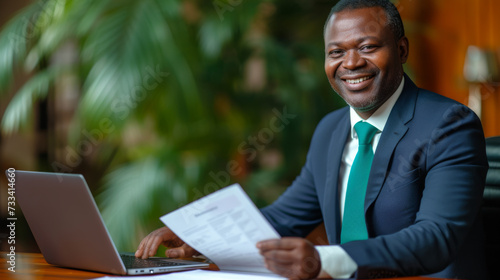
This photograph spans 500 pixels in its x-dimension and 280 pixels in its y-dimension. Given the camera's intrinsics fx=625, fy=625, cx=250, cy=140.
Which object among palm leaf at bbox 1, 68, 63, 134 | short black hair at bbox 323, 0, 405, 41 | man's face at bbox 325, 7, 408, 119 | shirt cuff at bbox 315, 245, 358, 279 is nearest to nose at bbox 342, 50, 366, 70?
man's face at bbox 325, 7, 408, 119

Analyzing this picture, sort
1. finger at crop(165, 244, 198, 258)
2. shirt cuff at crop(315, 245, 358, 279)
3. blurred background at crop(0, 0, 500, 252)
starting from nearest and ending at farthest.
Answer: shirt cuff at crop(315, 245, 358, 279) → finger at crop(165, 244, 198, 258) → blurred background at crop(0, 0, 500, 252)

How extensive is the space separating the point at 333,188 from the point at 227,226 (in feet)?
1.94

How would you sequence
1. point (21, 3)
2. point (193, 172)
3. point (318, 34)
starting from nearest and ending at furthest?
point (193, 172) → point (318, 34) → point (21, 3)

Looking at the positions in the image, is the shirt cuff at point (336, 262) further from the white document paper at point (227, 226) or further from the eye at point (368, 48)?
the eye at point (368, 48)

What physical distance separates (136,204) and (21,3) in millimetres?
2729

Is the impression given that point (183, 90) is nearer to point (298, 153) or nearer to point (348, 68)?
point (298, 153)

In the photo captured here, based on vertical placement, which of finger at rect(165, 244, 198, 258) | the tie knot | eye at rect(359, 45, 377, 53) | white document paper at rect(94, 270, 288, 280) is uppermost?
eye at rect(359, 45, 377, 53)

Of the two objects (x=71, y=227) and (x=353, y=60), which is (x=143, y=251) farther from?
(x=353, y=60)

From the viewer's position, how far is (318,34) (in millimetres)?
2939

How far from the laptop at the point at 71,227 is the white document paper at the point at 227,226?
0.15 meters

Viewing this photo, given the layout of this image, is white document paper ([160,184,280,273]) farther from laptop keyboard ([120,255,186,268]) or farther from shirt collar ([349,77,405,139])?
shirt collar ([349,77,405,139])

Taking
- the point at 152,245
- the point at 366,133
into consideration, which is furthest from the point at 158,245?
the point at 366,133

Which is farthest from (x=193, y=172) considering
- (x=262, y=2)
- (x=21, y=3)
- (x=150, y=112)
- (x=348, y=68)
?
(x=21, y=3)

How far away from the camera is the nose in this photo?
1523mm
